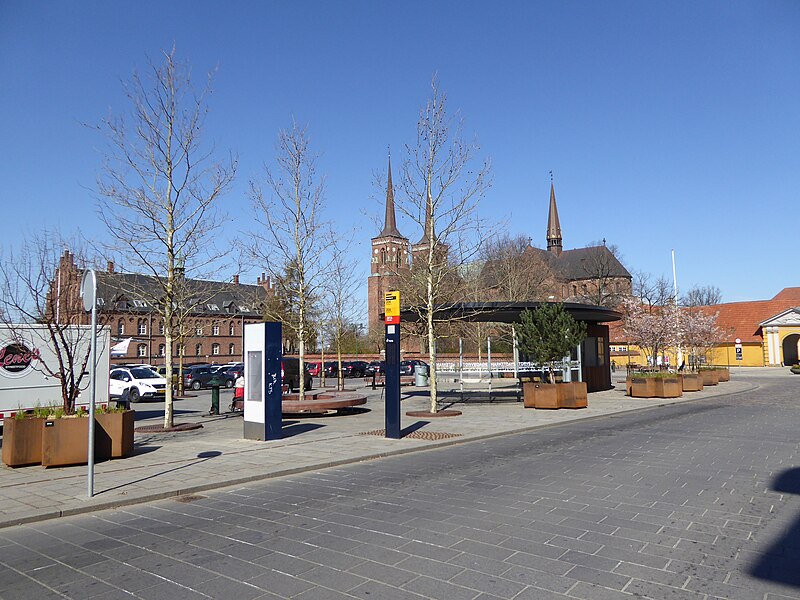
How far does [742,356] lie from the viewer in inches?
2844

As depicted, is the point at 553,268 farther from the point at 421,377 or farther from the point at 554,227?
the point at 421,377

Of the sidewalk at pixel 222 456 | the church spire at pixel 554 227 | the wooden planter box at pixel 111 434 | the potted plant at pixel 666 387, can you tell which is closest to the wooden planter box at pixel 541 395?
the sidewalk at pixel 222 456

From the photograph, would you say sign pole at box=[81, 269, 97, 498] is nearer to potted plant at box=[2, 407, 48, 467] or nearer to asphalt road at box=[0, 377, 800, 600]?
asphalt road at box=[0, 377, 800, 600]

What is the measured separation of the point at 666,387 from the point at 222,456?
19.6m

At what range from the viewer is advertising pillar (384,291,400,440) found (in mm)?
13234

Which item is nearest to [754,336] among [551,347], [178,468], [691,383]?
[691,383]

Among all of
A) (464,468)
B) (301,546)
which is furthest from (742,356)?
(301,546)

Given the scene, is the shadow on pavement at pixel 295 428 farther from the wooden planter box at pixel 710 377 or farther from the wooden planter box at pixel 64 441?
the wooden planter box at pixel 710 377

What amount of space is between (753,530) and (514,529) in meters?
2.36

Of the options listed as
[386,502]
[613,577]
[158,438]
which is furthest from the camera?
[158,438]

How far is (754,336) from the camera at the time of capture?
7300cm

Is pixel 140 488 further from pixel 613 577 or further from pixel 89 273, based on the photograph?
pixel 613 577

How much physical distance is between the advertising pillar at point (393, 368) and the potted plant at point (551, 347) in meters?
8.01

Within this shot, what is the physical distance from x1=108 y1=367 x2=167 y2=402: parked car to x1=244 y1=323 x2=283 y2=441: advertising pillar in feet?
55.5
